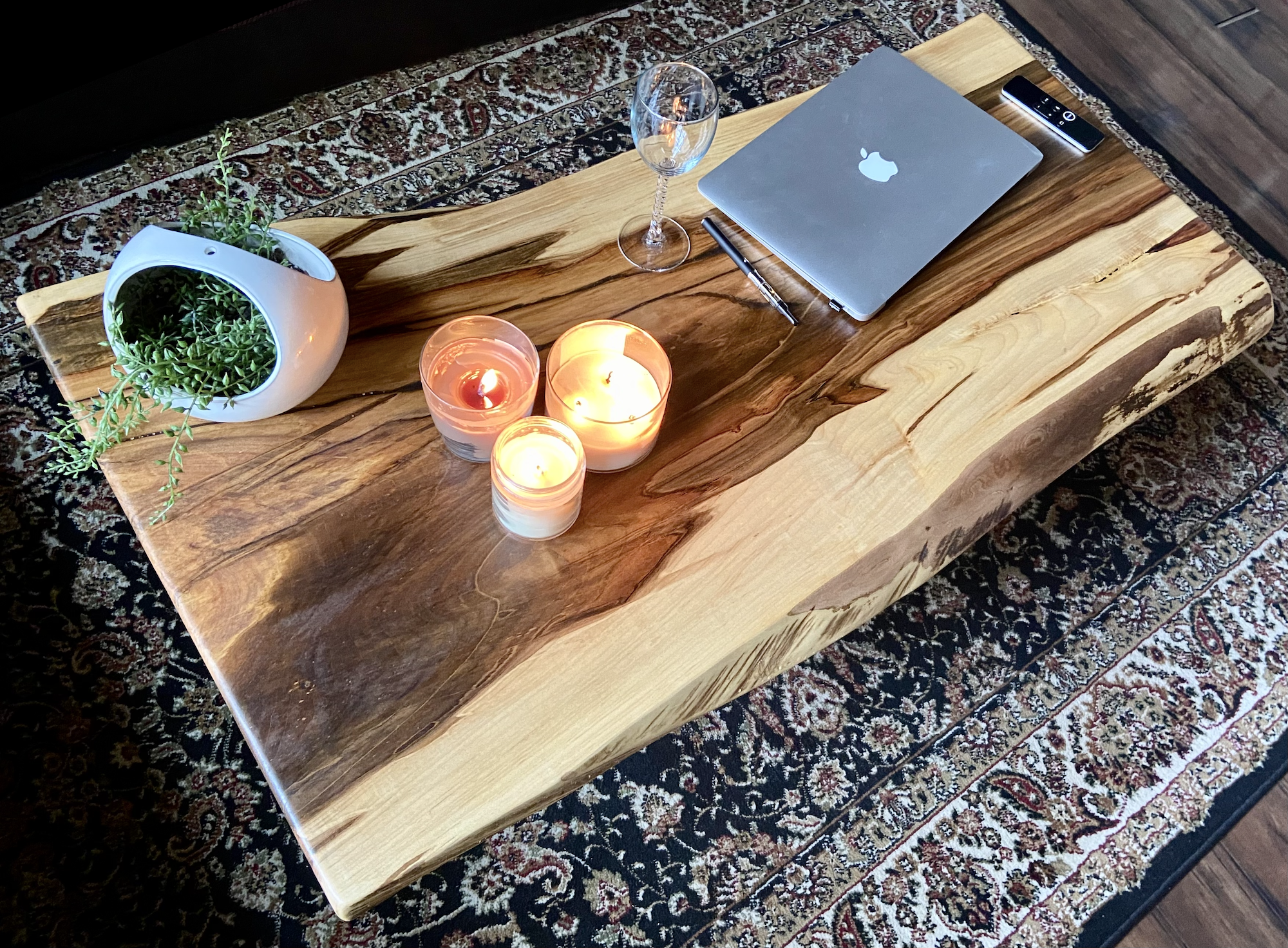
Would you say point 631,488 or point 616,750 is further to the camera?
point 631,488

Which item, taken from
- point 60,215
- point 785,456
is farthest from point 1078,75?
point 60,215

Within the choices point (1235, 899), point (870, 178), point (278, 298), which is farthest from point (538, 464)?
point (1235, 899)

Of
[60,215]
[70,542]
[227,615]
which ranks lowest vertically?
[70,542]

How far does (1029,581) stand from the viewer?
1.36 metres

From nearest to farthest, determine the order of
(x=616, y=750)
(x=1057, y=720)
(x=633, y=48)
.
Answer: (x=616, y=750) → (x=1057, y=720) → (x=633, y=48)

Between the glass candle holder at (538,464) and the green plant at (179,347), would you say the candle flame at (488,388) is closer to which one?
the glass candle holder at (538,464)

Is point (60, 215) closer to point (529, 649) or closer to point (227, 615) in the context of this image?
point (227, 615)

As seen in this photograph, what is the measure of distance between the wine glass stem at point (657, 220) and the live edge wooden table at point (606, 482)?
4 cm

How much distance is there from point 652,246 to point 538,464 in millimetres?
327

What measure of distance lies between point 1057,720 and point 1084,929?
0.25m

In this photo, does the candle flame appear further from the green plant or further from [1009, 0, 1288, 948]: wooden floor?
[1009, 0, 1288, 948]: wooden floor

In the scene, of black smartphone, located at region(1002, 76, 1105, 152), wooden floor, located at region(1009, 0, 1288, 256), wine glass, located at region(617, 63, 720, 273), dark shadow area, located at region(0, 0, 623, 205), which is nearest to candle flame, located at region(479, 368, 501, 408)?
wine glass, located at region(617, 63, 720, 273)

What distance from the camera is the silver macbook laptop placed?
39.4 inches

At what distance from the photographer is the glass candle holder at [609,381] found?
0.85 meters
